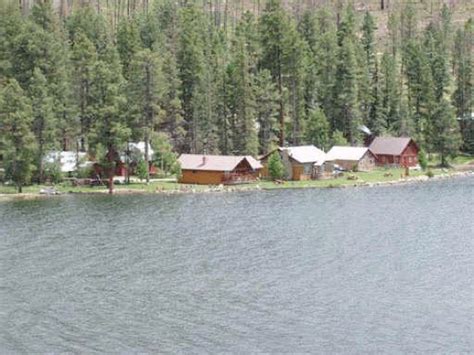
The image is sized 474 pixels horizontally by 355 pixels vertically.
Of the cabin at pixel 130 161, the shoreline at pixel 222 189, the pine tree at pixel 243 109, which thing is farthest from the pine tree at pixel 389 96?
the cabin at pixel 130 161

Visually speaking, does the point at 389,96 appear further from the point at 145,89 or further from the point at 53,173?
the point at 53,173

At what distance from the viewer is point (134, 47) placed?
12138cm

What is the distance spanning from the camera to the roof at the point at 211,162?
103 meters

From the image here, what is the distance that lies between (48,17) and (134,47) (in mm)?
10829

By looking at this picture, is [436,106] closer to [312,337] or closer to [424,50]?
[424,50]

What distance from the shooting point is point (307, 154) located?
108 metres

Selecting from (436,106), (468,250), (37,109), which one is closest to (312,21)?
(436,106)

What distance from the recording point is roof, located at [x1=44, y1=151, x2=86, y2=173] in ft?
330

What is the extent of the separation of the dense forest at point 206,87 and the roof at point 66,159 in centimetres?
122

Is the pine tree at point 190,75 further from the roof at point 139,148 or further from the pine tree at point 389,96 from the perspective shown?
the pine tree at point 389,96

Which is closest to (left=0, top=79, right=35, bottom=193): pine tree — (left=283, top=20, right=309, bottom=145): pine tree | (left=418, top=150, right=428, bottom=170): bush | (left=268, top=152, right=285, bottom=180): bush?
(left=268, top=152, right=285, bottom=180): bush

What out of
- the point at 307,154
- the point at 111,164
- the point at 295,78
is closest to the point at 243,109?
the point at 307,154

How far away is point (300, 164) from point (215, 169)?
9.92m

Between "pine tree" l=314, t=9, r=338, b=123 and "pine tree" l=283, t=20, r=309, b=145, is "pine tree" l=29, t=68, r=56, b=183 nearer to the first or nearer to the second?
"pine tree" l=283, t=20, r=309, b=145
